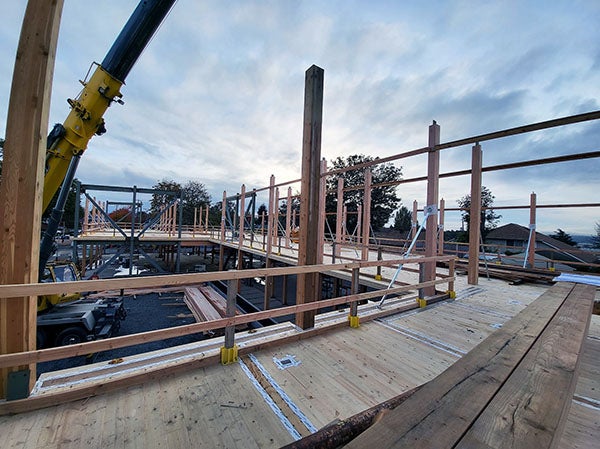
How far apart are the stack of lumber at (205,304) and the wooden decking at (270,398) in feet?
20.4

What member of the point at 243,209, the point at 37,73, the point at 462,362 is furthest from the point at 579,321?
the point at 243,209

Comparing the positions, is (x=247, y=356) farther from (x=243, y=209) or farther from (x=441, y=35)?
(x=243, y=209)

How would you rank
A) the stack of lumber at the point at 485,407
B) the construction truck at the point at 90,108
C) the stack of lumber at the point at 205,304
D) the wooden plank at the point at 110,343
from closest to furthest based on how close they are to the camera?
the stack of lumber at the point at 485,407 → the wooden plank at the point at 110,343 → the construction truck at the point at 90,108 → the stack of lumber at the point at 205,304

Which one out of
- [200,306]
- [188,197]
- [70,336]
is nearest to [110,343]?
[70,336]

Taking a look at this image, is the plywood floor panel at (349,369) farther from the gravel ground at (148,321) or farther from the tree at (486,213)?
the tree at (486,213)

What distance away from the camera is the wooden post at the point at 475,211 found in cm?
505

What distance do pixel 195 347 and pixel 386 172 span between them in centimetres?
2826

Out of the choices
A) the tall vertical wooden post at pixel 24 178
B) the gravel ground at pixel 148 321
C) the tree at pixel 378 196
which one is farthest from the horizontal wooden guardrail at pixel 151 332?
the tree at pixel 378 196

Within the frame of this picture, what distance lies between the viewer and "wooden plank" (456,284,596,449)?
736mm

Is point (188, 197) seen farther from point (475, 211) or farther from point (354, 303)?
point (354, 303)

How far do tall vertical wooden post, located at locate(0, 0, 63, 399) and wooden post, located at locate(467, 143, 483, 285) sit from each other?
6.45m

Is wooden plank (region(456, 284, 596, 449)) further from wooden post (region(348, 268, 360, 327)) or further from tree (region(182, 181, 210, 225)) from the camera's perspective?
tree (region(182, 181, 210, 225))

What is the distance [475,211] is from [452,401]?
5593 mm

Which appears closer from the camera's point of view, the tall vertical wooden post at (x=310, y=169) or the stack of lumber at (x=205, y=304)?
the tall vertical wooden post at (x=310, y=169)
